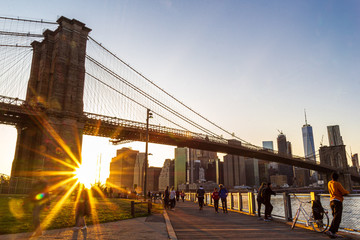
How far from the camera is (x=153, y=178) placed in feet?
616

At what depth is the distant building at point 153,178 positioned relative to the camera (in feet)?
602

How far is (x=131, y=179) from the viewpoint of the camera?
571 ft

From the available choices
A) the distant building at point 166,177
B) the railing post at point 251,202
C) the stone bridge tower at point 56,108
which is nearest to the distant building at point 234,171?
the distant building at point 166,177

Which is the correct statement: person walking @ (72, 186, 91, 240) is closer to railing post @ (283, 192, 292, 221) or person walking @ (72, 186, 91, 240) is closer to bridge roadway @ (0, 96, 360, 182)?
railing post @ (283, 192, 292, 221)

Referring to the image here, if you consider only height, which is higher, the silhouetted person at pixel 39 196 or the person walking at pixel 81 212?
the silhouetted person at pixel 39 196

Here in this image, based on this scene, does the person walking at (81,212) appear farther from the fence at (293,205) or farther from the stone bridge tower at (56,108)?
the stone bridge tower at (56,108)

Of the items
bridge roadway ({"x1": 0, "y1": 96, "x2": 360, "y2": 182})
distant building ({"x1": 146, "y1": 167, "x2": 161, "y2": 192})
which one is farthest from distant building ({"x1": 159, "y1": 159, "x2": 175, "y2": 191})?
bridge roadway ({"x1": 0, "y1": 96, "x2": 360, "y2": 182})

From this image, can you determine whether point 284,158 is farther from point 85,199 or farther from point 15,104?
point 85,199

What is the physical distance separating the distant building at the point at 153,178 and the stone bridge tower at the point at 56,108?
498ft

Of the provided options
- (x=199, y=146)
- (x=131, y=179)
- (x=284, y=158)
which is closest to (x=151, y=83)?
(x=199, y=146)

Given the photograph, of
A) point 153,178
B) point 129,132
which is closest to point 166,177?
point 153,178

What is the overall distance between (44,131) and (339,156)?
398 ft

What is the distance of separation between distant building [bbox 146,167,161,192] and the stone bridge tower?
15186 cm

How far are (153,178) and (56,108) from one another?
16362 centimetres
